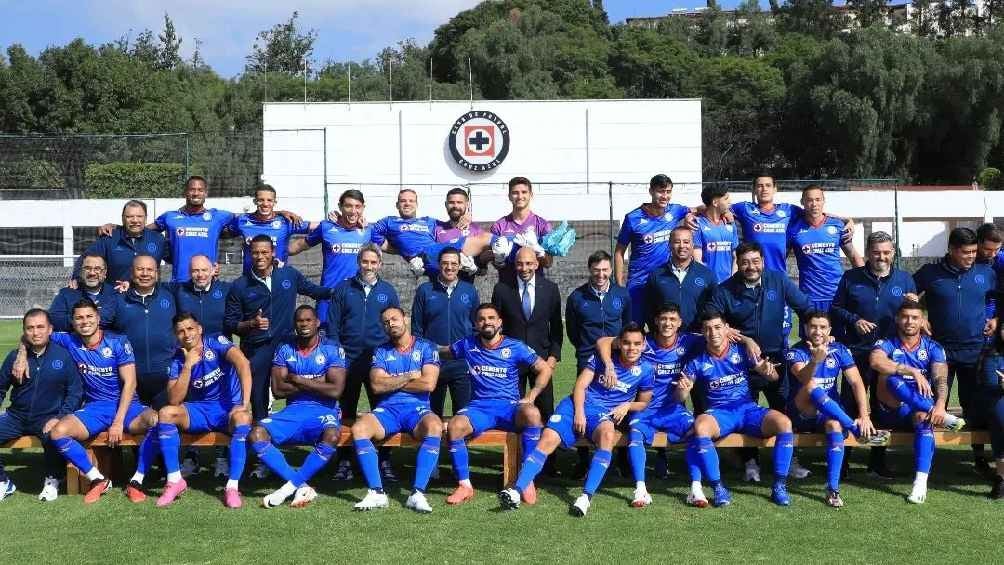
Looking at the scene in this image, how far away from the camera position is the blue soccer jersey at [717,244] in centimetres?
754

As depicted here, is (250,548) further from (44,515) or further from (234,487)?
(44,515)

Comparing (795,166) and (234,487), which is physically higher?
(795,166)

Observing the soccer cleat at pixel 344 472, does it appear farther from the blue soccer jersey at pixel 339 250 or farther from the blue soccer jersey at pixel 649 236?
the blue soccer jersey at pixel 649 236

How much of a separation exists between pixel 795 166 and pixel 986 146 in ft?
26.1

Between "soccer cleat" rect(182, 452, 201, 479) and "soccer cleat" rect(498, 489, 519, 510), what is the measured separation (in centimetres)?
230

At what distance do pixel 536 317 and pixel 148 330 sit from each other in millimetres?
2610

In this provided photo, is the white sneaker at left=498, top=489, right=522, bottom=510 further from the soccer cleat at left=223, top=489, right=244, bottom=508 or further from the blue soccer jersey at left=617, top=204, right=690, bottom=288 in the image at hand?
the blue soccer jersey at left=617, top=204, right=690, bottom=288

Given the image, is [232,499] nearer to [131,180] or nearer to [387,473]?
[387,473]

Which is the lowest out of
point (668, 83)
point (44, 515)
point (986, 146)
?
point (44, 515)

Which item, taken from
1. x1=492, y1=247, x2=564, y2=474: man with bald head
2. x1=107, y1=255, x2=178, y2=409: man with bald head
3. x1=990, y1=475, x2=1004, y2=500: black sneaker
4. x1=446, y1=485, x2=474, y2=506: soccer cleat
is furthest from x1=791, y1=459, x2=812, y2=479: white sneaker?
x1=107, y1=255, x2=178, y2=409: man with bald head

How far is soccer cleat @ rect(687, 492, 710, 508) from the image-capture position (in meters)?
6.00

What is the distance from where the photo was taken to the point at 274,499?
6.02 m

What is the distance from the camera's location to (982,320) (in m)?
6.89

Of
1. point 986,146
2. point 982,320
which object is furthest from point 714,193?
point 986,146
